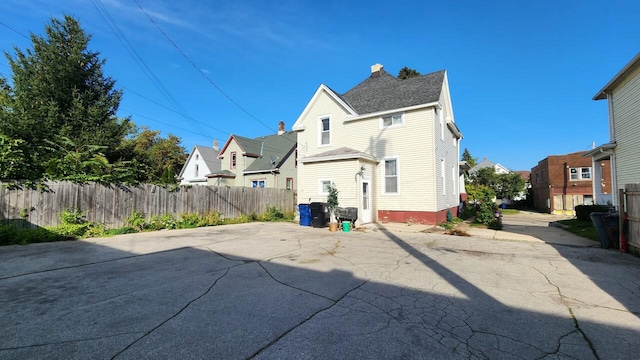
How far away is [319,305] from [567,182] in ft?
122

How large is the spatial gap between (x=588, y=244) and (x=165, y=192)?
679 inches

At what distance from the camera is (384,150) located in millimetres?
15742

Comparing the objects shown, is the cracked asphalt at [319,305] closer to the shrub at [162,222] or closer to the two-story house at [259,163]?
the shrub at [162,222]

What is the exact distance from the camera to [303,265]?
639 cm

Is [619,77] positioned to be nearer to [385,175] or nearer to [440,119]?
[440,119]

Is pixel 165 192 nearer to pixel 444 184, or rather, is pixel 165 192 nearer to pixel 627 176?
pixel 444 184

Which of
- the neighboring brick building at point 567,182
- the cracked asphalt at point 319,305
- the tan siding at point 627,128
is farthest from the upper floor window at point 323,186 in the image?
the neighboring brick building at point 567,182

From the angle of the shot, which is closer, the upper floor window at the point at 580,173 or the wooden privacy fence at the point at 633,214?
the wooden privacy fence at the point at 633,214

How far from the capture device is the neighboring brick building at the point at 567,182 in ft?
Result: 92.7

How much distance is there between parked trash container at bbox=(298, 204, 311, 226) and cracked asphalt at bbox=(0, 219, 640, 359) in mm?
7029

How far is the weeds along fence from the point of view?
9.88m

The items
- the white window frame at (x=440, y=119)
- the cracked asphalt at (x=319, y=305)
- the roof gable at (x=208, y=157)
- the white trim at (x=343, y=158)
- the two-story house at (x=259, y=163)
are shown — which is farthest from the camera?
the roof gable at (x=208, y=157)

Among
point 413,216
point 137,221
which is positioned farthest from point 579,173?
point 137,221

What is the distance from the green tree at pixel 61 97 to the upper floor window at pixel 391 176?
52.3 feet
